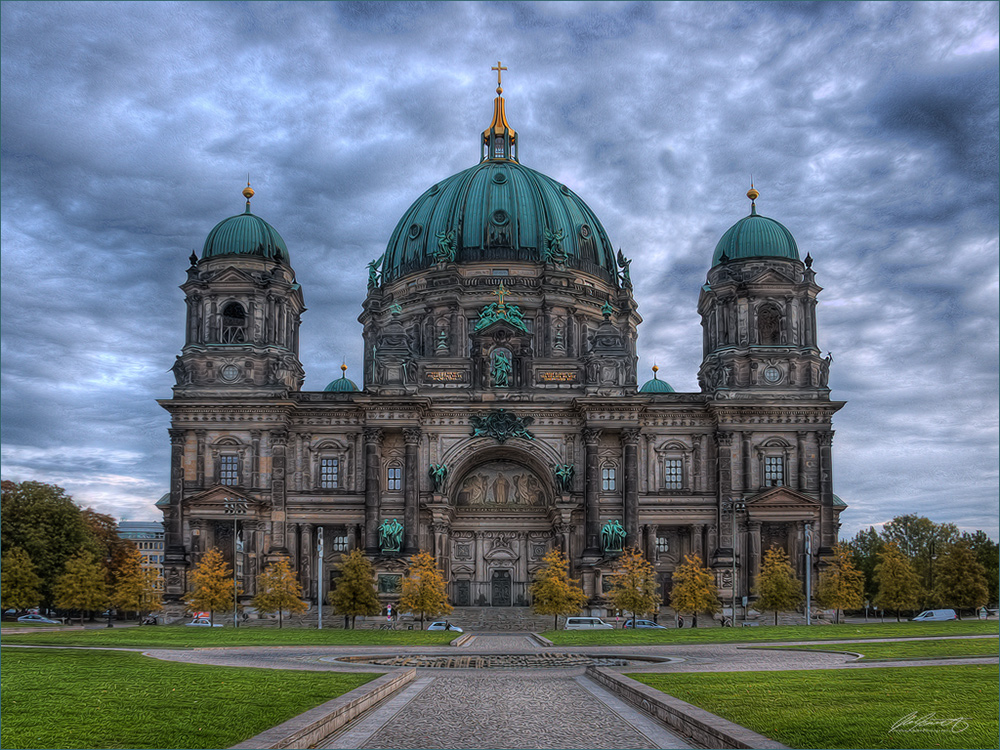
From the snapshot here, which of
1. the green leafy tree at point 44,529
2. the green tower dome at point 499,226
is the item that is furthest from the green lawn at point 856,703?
the green tower dome at point 499,226

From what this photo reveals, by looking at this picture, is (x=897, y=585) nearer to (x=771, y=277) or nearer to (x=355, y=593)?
(x=771, y=277)

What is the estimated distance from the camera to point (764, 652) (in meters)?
34.9

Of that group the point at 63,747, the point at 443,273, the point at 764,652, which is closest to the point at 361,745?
the point at 63,747

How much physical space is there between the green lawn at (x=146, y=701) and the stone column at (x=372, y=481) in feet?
145

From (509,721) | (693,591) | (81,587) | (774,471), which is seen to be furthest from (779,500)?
(509,721)

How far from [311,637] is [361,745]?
3152 centimetres

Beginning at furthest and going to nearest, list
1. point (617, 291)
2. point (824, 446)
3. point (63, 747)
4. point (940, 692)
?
point (617, 291) → point (824, 446) → point (940, 692) → point (63, 747)

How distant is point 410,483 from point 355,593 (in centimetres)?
1129

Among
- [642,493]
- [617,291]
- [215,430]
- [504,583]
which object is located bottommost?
[504,583]

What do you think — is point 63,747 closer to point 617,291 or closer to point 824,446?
point 824,446

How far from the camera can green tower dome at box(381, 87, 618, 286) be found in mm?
86438

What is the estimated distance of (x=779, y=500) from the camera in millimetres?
72125

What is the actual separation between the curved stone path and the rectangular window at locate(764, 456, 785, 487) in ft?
125

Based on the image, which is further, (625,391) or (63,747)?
(625,391)
